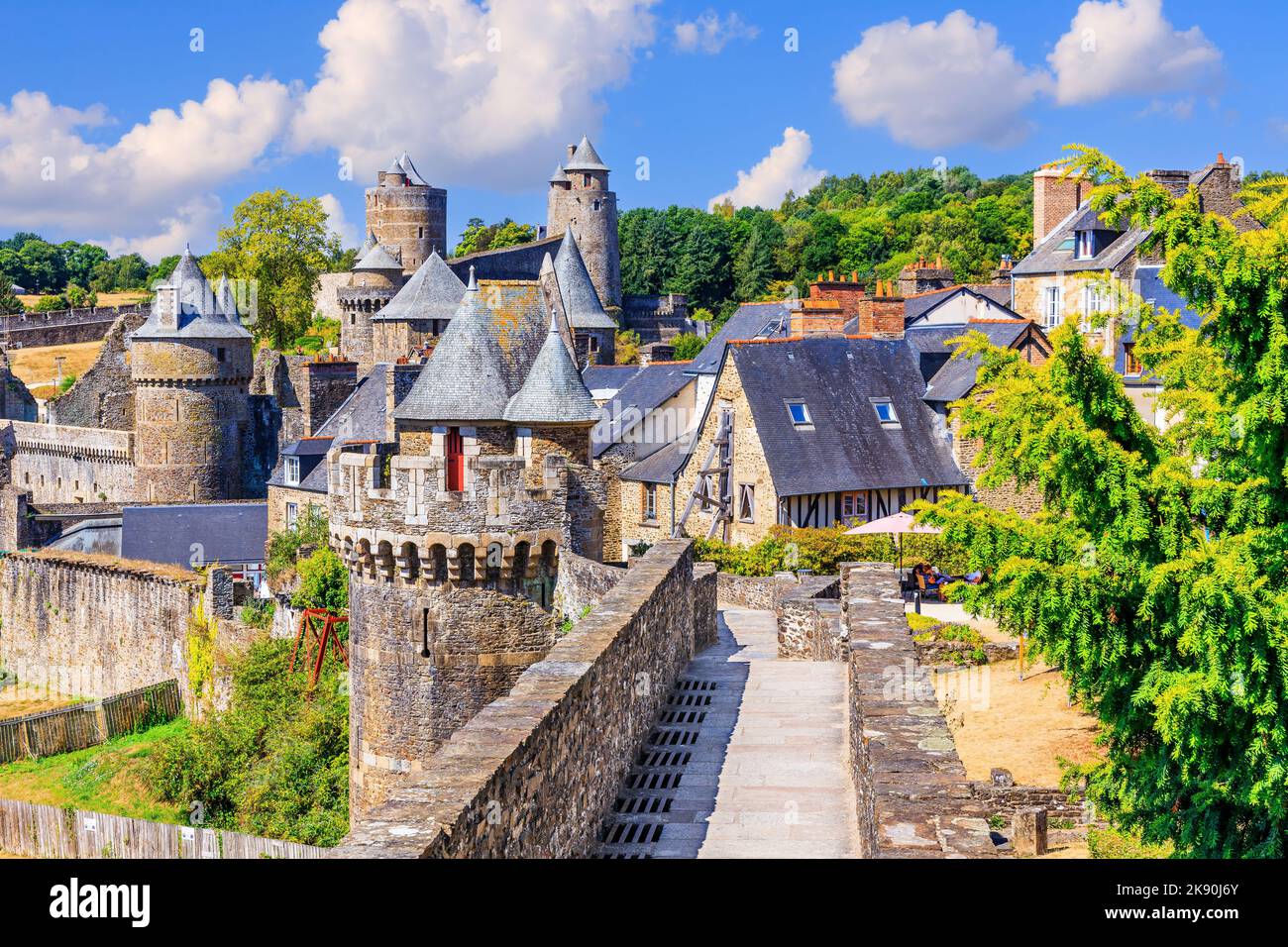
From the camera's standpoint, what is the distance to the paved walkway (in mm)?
10023

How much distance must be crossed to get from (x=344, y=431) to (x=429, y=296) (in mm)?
23661

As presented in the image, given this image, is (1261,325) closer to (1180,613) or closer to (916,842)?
(1180,613)

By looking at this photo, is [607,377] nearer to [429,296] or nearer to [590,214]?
[429,296]

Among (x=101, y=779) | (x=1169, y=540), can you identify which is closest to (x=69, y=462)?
(x=101, y=779)

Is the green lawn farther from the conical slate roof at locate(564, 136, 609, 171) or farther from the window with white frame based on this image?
the conical slate roof at locate(564, 136, 609, 171)

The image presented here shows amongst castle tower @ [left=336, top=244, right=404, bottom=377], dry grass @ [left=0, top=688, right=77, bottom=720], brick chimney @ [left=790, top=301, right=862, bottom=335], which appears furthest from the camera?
castle tower @ [left=336, top=244, right=404, bottom=377]

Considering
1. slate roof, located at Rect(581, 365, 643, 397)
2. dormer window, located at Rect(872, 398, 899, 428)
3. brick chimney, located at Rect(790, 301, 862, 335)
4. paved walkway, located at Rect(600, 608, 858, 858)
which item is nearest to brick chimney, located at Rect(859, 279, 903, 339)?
brick chimney, located at Rect(790, 301, 862, 335)

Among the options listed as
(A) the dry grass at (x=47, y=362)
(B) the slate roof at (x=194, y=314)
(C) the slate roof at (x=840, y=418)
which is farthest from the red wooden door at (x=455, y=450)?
(A) the dry grass at (x=47, y=362)

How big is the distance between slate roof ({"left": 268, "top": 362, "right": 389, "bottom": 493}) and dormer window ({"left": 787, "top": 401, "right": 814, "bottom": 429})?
489 inches

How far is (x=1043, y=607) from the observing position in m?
12.0

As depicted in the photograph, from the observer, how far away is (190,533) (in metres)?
43.8

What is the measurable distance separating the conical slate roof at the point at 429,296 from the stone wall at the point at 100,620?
27.5m
